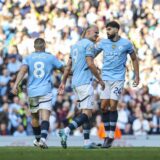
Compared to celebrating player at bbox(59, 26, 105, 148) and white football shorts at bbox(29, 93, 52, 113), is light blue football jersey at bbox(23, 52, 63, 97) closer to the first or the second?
white football shorts at bbox(29, 93, 52, 113)

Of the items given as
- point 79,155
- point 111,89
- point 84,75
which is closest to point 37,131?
point 84,75

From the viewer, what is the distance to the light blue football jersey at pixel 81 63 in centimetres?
1705

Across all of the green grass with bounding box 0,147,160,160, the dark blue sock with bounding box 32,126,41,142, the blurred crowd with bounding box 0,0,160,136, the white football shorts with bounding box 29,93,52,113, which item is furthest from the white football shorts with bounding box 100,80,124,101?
the blurred crowd with bounding box 0,0,160,136

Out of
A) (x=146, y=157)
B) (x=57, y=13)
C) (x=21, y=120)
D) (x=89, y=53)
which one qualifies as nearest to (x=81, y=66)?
(x=89, y=53)

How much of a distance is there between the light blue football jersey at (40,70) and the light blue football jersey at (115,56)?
0.93m

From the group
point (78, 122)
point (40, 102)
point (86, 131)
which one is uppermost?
point (40, 102)

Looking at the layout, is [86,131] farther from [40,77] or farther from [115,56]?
[115,56]

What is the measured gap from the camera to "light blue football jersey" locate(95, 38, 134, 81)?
17391 millimetres

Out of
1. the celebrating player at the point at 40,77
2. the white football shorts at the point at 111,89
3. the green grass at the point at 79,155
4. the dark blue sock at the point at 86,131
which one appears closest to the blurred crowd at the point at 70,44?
the celebrating player at the point at 40,77

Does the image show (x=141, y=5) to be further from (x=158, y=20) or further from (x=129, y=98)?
(x=129, y=98)

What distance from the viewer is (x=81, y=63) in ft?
56.2

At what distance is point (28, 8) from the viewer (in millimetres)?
Result: 31984

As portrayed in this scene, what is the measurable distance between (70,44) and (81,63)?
41.4ft

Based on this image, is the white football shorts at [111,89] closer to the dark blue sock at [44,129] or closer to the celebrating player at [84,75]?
the celebrating player at [84,75]
